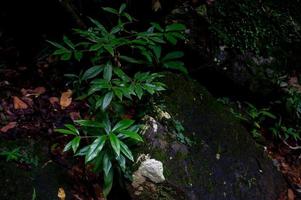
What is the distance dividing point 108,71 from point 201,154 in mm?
1212

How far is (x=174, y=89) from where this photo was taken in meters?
3.84

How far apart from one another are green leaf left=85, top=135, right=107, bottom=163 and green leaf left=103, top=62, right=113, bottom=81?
599 mm

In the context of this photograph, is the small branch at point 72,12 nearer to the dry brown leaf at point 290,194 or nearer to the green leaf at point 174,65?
the green leaf at point 174,65

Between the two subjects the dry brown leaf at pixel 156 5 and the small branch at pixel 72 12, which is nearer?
the small branch at pixel 72 12

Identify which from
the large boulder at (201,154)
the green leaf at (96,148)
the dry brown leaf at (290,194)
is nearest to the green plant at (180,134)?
the large boulder at (201,154)

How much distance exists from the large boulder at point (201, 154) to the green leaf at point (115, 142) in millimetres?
406

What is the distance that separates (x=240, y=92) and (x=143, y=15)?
5.29 ft

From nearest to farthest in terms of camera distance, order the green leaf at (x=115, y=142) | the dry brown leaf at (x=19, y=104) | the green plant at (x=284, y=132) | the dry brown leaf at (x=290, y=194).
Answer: the green leaf at (x=115, y=142) < the dry brown leaf at (x=19, y=104) < the dry brown leaf at (x=290, y=194) < the green plant at (x=284, y=132)

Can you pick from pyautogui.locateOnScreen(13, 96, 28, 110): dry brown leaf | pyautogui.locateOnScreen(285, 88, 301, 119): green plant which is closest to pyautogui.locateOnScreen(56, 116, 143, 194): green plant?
pyautogui.locateOnScreen(13, 96, 28, 110): dry brown leaf

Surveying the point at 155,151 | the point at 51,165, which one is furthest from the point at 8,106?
the point at 155,151

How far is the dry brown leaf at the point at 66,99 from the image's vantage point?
3866mm

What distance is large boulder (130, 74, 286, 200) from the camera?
326 centimetres

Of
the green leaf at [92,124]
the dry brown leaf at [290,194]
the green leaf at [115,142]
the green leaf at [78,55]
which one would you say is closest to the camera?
the green leaf at [115,142]

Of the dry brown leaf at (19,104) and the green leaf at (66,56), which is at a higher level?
the green leaf at (66,56)
